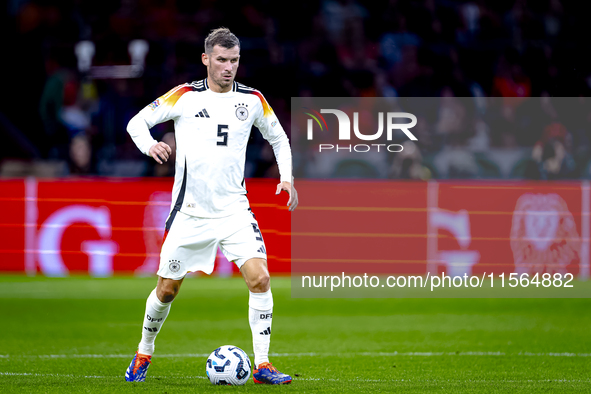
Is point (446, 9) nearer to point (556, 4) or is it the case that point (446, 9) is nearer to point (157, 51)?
point (556, 4)

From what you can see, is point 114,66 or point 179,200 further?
point 114,66

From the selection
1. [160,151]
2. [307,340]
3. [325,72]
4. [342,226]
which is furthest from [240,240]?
[325,72]

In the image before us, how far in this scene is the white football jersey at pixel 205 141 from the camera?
550 centimetres

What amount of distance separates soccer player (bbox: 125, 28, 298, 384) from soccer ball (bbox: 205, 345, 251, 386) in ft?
0.42

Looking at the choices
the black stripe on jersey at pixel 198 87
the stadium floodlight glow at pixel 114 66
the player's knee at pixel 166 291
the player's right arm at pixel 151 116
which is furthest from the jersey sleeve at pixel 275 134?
the stadium floodlight glow at pixel 114 66

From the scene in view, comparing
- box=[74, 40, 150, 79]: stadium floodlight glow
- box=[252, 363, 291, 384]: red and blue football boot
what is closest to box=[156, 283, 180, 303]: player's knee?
box=[252, 363, 291, 384]: red and blue football boot

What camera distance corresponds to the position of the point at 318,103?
43.9 ft

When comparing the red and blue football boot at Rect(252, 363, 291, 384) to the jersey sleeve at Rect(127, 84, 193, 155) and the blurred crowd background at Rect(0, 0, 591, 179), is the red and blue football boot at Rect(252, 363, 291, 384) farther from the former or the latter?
the blurred crowd background at Rect(0, 0, 591, 179)

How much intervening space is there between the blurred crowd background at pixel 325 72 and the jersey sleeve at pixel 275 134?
6619 millimetres

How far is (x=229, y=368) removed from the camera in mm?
5363

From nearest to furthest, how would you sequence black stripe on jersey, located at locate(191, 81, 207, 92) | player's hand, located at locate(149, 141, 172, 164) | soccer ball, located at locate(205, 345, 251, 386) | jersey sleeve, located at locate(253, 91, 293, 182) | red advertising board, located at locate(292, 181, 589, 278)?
player's hand, located at locate(149, 141, 172, 164) → soccer ball, located at locate(205, 345, 251, 386) → black stripe on jersey, located at locate(191, 81, 207, 92) → jersey sleeve, located at locate(253, 91, 293, 182) → red advertising board, located at locate(292, 181, 589, 278)

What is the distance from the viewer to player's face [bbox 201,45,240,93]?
17.8 feet

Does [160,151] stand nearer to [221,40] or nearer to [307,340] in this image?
[221,40]

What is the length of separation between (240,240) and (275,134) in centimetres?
83
